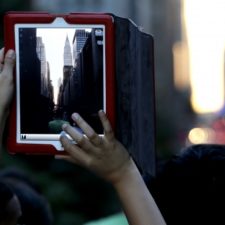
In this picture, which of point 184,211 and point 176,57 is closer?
point 184,211

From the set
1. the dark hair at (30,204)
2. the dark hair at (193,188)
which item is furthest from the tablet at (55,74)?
the dark hair at (30,204)

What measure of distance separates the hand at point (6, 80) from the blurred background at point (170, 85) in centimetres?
382

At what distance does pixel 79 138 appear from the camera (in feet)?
7.23

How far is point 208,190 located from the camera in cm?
260

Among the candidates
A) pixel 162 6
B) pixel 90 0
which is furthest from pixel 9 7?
pixel 162 6

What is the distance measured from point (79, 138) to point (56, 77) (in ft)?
0.65

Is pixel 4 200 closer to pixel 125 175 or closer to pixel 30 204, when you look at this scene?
pixel 30 204

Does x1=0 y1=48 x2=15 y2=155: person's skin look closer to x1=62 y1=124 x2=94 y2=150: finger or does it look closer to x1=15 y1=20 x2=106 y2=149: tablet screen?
x1=15 y1=20 x2=106 y2=149: tablet screen

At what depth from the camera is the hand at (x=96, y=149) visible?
7.24 feet

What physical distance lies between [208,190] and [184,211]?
9 centimetres

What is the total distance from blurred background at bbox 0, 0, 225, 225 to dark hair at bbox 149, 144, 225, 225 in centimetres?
349

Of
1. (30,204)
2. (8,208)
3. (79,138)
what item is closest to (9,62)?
(79,138)

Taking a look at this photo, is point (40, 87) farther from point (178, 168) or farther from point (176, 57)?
point (176, 57)

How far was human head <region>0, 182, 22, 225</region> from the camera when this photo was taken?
295 centimetres
